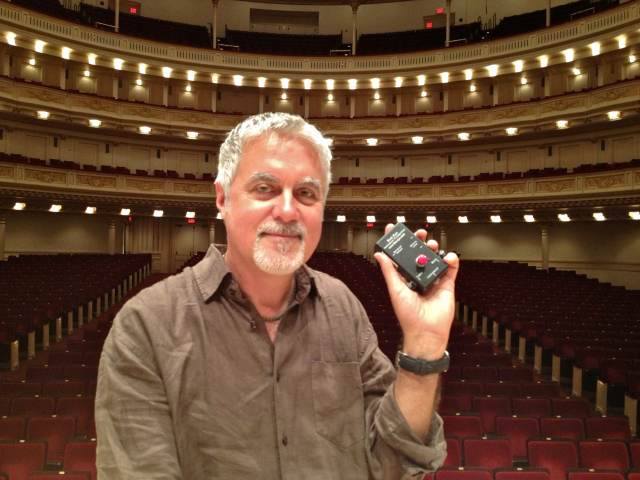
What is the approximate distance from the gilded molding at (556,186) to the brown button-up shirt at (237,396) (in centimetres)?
1830

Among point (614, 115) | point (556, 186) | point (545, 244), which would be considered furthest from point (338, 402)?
point (545, 244)

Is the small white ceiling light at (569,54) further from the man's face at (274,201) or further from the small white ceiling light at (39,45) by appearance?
the man's face at (274,201)

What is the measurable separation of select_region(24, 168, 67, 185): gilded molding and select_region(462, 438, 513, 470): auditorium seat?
17.0m

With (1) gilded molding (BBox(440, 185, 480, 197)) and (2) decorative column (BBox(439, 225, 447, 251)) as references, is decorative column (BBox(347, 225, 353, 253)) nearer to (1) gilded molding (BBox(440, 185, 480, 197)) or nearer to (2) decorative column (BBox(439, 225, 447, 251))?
(2) decorative column (BBox(439, 225, 447, 251))

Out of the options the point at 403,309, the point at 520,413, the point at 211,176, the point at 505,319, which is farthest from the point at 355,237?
the point at 403,309

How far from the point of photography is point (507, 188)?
19594mm

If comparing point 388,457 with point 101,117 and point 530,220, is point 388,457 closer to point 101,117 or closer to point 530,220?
point 530,220

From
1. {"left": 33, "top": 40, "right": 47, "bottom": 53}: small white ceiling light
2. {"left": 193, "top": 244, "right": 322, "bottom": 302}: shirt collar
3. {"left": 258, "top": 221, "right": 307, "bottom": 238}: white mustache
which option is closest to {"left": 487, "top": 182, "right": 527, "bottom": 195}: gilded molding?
{"left": 33, "top": 40, "right": 47, "bottom": 53}: small white ceiling light

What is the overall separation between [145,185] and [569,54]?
1611 cm

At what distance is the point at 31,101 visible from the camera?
59.8 feet

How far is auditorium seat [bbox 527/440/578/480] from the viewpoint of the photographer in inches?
195

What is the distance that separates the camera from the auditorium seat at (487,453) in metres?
4.92

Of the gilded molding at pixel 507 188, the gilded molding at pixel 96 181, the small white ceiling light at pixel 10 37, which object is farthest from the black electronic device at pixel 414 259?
the small white ceiling light at pixel 10 37

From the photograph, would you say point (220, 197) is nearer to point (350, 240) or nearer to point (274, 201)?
point (274, 201)
